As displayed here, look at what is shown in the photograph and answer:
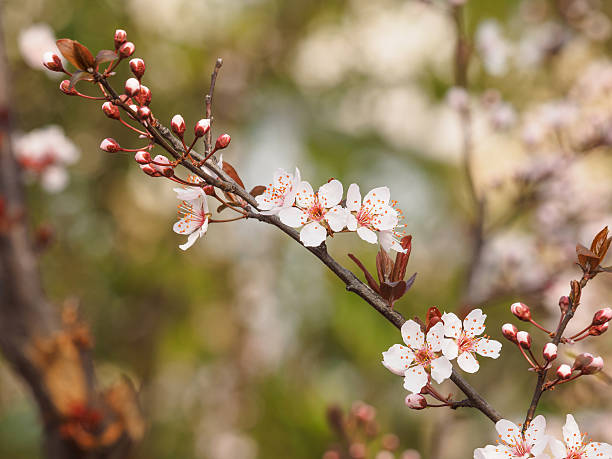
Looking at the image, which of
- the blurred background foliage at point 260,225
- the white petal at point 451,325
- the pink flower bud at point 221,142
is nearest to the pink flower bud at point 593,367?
the white petal at point 451,325

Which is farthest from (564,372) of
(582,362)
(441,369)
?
(441,369)

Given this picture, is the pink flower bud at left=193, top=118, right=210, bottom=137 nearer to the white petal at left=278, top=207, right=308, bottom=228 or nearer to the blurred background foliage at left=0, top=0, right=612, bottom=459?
the white petal at left=278, top=207, right=308, bottom=228

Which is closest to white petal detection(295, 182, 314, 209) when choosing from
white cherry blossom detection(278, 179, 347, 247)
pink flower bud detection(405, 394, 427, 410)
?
white cherry blossom detection(278, 179, 347, 247)

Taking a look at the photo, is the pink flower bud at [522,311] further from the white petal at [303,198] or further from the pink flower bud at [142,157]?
the pink flower bud at [142,157]

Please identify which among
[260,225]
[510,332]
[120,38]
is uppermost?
[260,225]

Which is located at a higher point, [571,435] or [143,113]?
[143,113]

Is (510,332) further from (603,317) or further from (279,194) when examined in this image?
(279,194)
